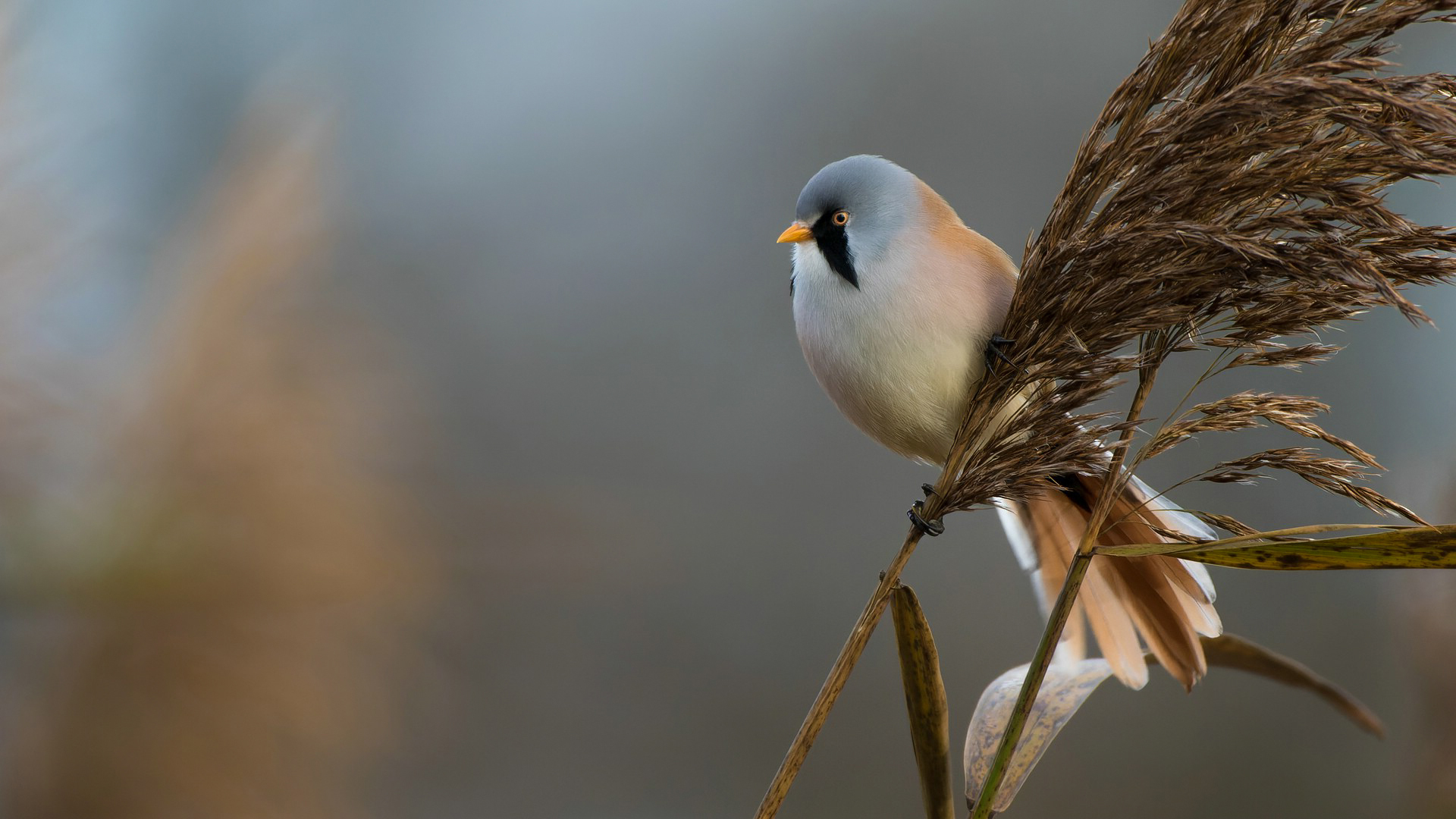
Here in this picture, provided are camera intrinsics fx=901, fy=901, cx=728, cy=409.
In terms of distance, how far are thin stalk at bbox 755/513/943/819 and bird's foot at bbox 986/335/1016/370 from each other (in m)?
0.20

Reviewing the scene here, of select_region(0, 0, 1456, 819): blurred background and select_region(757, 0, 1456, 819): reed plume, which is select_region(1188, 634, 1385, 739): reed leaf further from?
select_region(0, 0, 1456, 819): blurred background

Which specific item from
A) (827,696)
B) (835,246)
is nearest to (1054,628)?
(827,696)

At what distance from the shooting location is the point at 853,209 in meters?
0.75

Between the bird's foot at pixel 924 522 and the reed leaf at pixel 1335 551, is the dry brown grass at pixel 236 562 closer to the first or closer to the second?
the bird's foot at pixel 924 522

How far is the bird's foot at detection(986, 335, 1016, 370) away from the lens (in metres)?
0.67

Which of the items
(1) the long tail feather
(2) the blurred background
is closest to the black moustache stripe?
(1) the long tail feather

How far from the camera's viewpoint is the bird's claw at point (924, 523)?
620 mm

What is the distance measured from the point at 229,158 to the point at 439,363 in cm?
58

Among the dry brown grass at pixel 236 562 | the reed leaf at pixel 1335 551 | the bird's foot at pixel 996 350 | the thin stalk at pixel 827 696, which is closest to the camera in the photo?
the reed leaf at pixel 1335 551

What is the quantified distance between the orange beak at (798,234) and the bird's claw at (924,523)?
0.24 meters

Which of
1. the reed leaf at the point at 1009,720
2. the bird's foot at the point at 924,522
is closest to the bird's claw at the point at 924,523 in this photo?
the bird's foot at the point at 924,522

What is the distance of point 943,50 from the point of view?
2.34m

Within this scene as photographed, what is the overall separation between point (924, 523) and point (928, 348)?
0.15 m

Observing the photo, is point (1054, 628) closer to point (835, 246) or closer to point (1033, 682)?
point (1033, 682)
